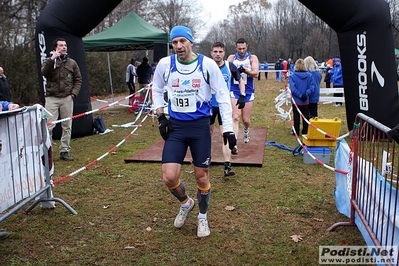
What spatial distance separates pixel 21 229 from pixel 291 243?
300 cm

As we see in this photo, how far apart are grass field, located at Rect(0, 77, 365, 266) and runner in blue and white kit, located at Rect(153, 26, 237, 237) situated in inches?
20.7

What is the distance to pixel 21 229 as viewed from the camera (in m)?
4.47

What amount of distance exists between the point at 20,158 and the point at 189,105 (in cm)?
198

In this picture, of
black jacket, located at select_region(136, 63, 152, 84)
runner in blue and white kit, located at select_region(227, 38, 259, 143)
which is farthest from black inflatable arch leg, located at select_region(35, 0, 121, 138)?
black jacket, located at select_region(136, 63, 152, 84)

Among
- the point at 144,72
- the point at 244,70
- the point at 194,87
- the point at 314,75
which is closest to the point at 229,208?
the point at 194,87

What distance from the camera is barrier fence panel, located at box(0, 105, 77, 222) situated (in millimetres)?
4086

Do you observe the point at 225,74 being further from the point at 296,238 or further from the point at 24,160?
the point at 24,160

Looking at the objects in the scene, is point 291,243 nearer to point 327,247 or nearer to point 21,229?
point 327,247

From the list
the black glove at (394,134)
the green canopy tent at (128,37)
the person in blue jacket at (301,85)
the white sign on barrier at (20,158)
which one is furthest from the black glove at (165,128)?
the green canopy tent at (128,37)

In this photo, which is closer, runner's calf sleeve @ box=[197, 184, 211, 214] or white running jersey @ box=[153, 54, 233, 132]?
white running jersey @ box=[153, 54, 233, 132]

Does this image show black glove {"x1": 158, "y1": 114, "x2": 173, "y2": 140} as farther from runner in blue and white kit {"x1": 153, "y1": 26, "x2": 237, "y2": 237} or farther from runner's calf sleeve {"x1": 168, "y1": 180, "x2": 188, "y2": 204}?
runner's calf sleeve {"x1": 168, "y1": 180, "x2": 188, "y2": 204}

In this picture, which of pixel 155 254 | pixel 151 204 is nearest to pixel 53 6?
pixel 151 204

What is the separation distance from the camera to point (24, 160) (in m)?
4.44

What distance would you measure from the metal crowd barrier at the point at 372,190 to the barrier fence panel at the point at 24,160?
3.32m
